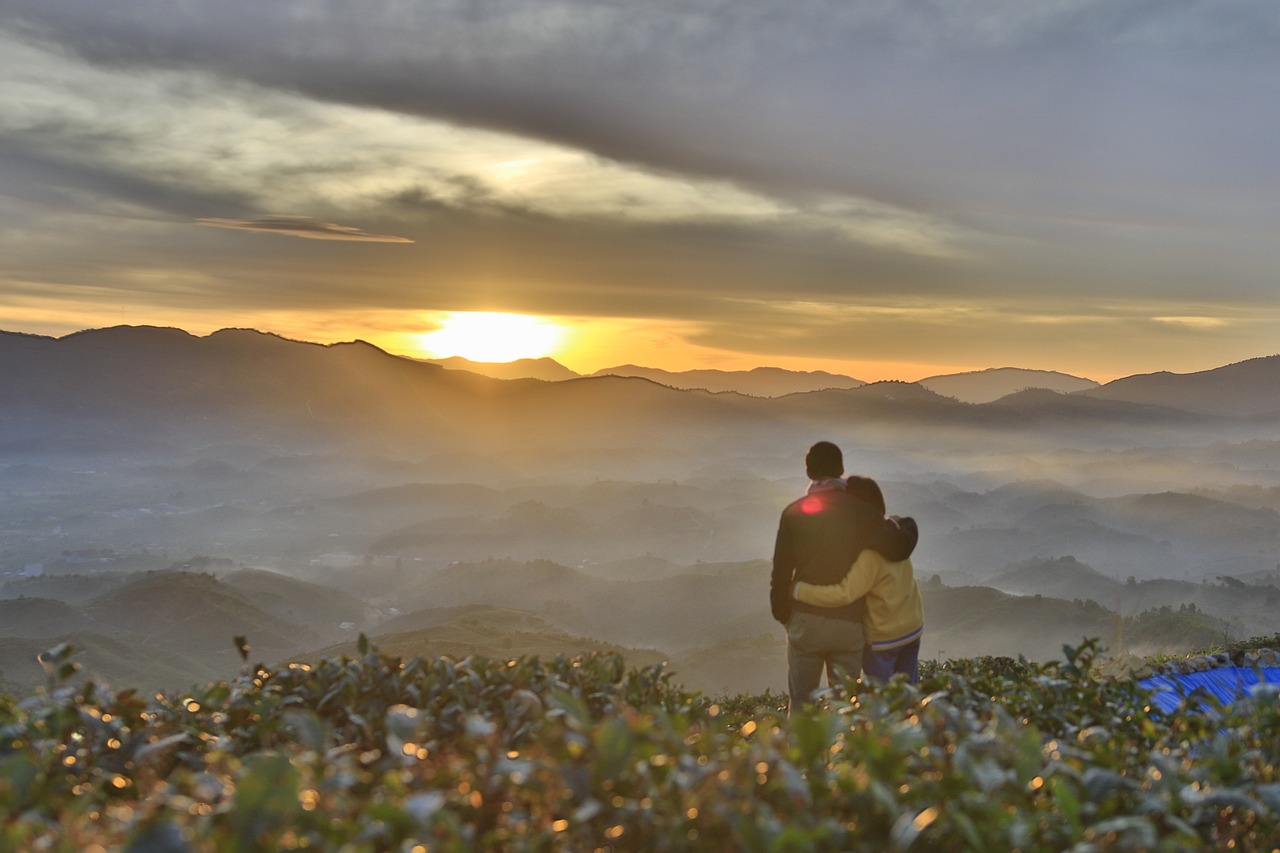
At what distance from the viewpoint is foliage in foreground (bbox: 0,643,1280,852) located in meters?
2.26

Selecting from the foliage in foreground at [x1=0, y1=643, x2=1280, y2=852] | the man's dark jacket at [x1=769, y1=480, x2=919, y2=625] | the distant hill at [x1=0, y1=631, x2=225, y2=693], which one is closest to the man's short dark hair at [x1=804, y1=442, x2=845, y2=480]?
the man's dark jacket at [x1=769, y1=480, x2=919, y2=625]

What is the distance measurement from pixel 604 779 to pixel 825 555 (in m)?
4.14

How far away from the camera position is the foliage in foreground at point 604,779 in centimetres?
226

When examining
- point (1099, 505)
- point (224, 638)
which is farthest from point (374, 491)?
point (1099, 505)

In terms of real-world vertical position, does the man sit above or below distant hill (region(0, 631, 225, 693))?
above

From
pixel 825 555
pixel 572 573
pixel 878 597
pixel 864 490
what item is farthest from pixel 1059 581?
pixel 825 555

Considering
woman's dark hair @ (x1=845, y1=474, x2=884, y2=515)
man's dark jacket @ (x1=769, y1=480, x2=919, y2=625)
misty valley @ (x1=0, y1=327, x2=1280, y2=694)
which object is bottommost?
misty valley @ (x1=0, y1=327, x2=1280, y2=694)

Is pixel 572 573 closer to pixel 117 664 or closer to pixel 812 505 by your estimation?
pixel 117 664

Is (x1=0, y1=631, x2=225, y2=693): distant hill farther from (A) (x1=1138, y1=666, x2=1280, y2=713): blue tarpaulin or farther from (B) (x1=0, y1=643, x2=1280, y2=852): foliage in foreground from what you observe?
(B) (x1=0, y1=643, x2=1280, y2=852): foliage in foreground

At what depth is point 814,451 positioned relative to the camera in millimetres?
6559

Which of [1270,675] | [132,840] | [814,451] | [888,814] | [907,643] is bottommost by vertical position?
[1270,675]

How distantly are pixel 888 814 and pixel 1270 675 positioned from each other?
813cm

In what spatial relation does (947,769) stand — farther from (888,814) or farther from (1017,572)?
(1017,572)

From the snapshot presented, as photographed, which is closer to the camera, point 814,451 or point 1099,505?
point 814,451
